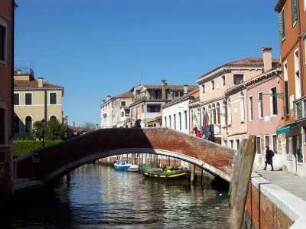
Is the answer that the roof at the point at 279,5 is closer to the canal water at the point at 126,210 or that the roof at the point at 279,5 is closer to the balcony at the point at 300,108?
the balcony at the point at 300,108

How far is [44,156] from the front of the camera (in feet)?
76.6

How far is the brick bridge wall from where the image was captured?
2333 cm

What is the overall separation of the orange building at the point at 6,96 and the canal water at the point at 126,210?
1176 mm

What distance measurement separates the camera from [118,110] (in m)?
74.1

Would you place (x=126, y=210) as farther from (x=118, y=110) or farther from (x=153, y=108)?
(x=118, y=110)

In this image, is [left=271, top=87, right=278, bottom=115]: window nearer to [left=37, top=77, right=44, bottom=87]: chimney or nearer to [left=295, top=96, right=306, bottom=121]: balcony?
[left=295, top=96, right=306, bottom=121]: balcony

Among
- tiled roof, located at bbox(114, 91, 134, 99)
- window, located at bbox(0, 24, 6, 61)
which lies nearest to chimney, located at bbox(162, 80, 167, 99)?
tiled roof, located at bbox(114, 91, 134, 99)

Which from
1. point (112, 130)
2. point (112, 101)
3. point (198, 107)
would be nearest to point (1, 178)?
point (112, 130)

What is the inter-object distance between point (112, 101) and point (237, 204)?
224 feet

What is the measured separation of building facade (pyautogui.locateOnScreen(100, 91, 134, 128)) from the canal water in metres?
40.1

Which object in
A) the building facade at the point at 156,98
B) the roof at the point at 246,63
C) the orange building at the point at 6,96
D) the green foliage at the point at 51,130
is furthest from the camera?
the building facade at the point at 156,98

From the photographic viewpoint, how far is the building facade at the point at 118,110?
219 feet

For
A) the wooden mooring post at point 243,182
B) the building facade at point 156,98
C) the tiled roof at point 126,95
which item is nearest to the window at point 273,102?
the wooden mooring post at point 243,182

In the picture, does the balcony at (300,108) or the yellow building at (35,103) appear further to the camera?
the yellow building at (35,103)
